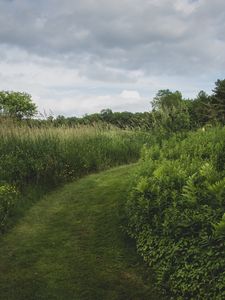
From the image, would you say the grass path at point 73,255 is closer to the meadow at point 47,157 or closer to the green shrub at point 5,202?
the green shrub at point 5,202

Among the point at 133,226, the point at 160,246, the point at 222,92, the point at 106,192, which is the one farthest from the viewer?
the point at 222,92

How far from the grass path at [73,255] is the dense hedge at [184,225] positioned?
0.41 metres

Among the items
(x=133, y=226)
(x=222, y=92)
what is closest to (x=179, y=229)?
(x=133, y=226)

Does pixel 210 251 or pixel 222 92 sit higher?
pixel 222 92

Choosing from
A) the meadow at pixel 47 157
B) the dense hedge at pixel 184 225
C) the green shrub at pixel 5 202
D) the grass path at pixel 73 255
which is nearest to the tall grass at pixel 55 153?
the meadow at pixel 47 157

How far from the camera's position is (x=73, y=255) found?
25.5ft

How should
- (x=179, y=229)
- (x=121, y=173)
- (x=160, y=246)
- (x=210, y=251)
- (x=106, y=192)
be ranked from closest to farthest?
(x=210, y=251)
(x=179, y=229)
(x=160, y=246)
(x=106, y=192)
(x=121, y=173)

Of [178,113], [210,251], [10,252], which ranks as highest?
[178,113]

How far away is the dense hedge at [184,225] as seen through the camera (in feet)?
18.0

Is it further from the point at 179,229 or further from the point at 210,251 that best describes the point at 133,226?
the point at 210,251

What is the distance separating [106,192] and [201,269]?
562 cm

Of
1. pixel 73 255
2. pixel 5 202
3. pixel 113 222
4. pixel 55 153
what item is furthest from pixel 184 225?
pixel 55 153

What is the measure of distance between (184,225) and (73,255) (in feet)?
8.25

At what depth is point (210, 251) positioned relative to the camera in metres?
5.45
